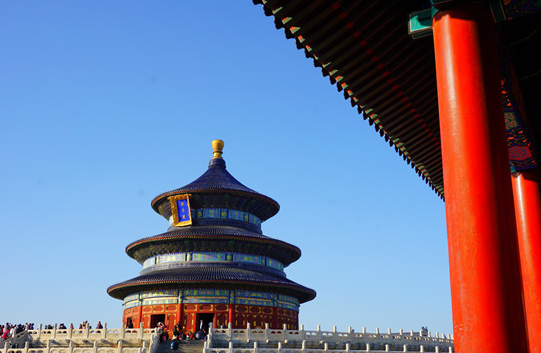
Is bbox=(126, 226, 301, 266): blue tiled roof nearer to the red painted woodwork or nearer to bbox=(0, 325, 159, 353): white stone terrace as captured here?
the red painted woodwork

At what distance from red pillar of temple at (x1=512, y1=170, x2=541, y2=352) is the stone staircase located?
17.4 metres

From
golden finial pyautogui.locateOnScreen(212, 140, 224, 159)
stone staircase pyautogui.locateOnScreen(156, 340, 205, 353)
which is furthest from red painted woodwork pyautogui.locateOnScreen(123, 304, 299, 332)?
golden finial pyautogui.locateOnScreen(212, 140, 224, 159)

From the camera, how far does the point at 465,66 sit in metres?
5.54

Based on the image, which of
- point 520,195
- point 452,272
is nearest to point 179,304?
point 520,195

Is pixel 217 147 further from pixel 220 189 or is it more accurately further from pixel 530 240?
pixel 530 240

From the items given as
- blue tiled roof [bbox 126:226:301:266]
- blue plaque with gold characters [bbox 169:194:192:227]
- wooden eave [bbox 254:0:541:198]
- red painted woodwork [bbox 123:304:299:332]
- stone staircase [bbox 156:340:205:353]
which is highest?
blue plaque with gold characters [bbox 169:194:192:227]

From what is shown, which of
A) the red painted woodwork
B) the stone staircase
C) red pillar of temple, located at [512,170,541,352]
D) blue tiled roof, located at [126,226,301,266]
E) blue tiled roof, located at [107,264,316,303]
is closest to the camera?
red pillar of temple, located at [512,170,541,352]

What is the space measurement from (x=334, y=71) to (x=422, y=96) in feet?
5.76

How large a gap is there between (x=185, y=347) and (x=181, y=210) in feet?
53.3

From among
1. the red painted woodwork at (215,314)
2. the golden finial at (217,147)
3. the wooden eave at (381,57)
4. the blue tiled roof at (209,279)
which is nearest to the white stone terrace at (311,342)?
the blue tiled roof at (209,279)

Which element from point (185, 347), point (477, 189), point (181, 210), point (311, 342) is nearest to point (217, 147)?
→ point (181, 210)

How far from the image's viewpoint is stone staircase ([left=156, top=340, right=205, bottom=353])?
2367 centimetres

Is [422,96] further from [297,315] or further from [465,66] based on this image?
[297,315]

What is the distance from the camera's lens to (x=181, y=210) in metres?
39.2
